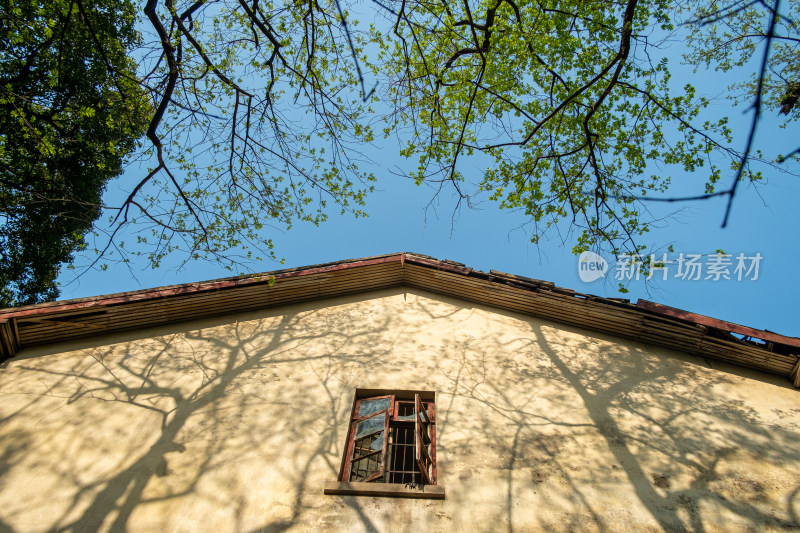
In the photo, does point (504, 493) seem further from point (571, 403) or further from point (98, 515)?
point (98, 515)

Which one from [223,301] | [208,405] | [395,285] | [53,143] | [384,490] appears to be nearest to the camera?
[384,490]

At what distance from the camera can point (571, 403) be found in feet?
19.4

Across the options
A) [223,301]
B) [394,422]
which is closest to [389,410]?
[394,422]

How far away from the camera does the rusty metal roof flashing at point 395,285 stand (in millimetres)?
6457

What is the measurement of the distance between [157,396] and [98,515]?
177 centimetres

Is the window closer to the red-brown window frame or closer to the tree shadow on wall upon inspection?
the red-brown window frame

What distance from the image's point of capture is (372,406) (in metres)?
5.98

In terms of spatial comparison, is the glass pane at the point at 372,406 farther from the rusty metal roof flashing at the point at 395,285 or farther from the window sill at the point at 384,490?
the rusty metal roof flashing at the point at 395,285

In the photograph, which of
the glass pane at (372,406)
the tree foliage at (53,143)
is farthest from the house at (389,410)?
the tree foliage at (53,143)

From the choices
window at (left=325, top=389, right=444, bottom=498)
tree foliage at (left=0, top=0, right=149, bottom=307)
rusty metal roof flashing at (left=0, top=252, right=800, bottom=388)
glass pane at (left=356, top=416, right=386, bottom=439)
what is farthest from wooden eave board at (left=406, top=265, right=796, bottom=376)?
tree foliage at (left=0, top=0, right=149, bottom=307)

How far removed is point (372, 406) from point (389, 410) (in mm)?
356

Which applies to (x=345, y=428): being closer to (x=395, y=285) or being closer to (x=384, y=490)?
(x=384, y=490)

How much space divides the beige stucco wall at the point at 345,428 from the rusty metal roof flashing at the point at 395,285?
0.25 meters

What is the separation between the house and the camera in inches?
179
